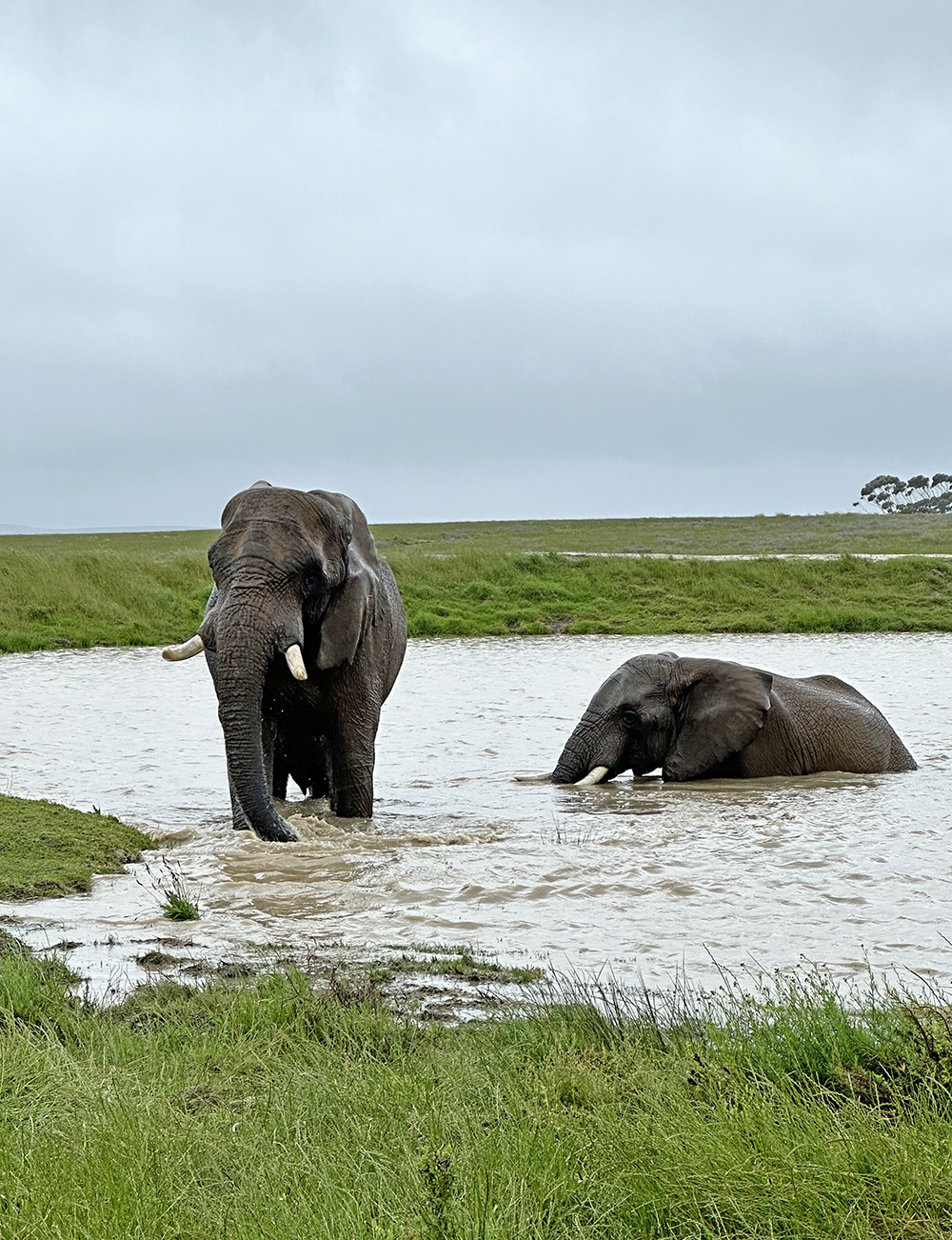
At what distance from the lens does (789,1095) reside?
3904 millimetres

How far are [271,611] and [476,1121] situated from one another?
5524mm

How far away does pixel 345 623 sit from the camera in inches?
371

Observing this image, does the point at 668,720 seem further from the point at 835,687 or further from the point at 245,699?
the point at 245,699

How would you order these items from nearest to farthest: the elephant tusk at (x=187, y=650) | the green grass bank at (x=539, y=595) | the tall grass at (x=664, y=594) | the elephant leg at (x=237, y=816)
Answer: the elephant leg at (x=237, y=816)
the elephant tusk at (x=187, y=650)
the green grass bank at (x=539, y=595)
the tall grass at (x=664, y=594)

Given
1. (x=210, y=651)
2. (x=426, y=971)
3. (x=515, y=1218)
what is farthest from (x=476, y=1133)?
(x=210, y=651)

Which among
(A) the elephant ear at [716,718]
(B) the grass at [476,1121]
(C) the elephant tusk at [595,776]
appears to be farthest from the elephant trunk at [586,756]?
(B) the grass at [476,1121]

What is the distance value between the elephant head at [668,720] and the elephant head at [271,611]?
3.27 meters

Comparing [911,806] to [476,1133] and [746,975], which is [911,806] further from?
[476,1133]

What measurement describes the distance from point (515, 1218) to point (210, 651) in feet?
23.3

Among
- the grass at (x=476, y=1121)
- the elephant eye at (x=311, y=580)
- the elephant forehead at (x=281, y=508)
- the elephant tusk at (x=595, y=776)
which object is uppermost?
the elephant forehead at (x=281, y=508)

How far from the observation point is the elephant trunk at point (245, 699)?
8.74 meters

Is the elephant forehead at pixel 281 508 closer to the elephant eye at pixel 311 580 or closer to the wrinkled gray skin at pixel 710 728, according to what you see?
the elephant eye at pixel 311 580

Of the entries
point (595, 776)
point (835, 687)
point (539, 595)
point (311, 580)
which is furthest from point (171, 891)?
point (539, 595)

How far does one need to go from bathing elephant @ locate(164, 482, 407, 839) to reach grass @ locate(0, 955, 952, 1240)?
12.3ft
